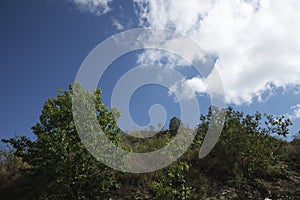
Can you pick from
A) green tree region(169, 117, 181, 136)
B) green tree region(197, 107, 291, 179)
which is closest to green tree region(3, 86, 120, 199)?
green tree region(197, 107, 291, 179)

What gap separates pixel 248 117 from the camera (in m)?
12.5

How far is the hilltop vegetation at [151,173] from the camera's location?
8.51 m

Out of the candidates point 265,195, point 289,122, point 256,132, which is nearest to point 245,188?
point 265,195

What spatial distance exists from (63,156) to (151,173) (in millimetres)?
4785

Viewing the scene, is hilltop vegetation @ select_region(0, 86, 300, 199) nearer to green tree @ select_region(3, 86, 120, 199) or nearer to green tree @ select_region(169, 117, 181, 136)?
green tree @ select_region(3, 86, 120, 199)

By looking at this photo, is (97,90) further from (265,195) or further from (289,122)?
(289,122)

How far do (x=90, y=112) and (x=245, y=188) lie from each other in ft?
24.3

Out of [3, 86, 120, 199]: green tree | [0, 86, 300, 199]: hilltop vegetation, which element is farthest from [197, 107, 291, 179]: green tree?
[3, 86, 120, 199]: green tree

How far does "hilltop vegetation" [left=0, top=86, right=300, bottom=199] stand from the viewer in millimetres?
8508

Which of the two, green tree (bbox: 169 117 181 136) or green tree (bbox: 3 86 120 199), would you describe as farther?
green tree (bbox: 169 117 181 136)

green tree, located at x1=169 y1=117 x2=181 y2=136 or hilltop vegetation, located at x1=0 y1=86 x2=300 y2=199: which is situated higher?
green tree, located at x1=169 y1=117 x2=181 y2=136

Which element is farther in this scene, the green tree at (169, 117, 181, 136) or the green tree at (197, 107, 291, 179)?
the green tree at (169, 117, 181, 136)

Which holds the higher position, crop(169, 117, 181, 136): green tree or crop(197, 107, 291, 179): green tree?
crop(169, 117, 181, 136): green tree

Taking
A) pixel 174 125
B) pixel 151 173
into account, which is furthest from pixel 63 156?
pixel 174 125
